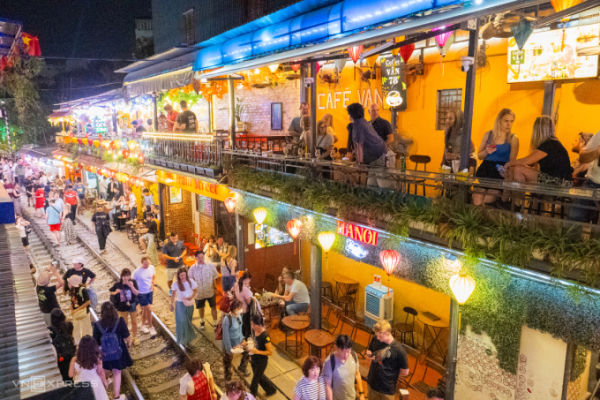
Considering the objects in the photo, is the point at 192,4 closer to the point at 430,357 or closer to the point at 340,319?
the point at 340,319

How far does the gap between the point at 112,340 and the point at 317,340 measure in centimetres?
418

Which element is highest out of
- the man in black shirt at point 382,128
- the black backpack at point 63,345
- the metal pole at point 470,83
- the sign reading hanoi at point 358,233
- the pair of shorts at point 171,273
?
the metal pole at point 470,83

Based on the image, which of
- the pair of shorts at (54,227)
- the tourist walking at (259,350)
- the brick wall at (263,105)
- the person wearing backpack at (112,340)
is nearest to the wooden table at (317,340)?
the tourist walking at (259,350)

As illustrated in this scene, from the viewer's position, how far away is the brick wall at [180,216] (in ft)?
62.1

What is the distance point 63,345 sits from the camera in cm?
757

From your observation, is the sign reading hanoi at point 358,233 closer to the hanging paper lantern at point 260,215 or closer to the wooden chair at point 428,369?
the hanging paper lantern at point 260,215

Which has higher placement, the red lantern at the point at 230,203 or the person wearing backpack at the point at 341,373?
the red lantern at the point at 230,203

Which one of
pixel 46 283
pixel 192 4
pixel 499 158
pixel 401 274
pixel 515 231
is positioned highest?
pixel 192 4

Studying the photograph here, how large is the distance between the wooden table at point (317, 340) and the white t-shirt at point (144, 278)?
4.53 meters

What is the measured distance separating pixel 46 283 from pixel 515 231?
32.3ft

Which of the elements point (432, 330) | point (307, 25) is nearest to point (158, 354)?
point (432, 330)

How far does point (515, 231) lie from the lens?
536 centimetres

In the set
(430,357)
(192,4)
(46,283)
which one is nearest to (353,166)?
(430,357)

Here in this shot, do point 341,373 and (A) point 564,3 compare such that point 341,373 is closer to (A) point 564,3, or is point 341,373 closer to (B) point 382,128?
(B) point 382,128
